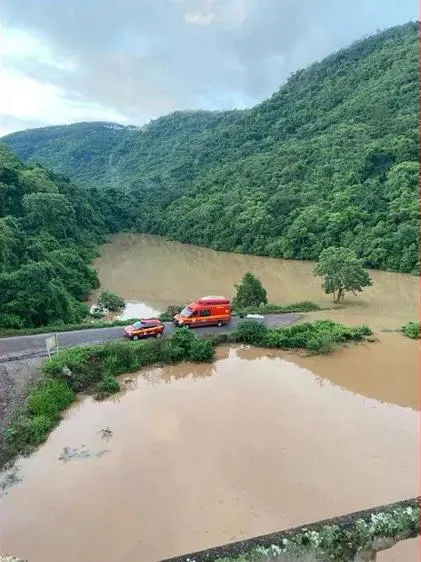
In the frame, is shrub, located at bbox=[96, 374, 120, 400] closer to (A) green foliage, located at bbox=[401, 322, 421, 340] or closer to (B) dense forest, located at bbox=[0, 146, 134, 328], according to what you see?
(B) dense forest, located at bbox=[0, 146, 134, 328]

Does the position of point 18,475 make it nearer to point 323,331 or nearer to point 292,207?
point 323,331

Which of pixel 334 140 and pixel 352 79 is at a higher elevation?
pixel 352 79

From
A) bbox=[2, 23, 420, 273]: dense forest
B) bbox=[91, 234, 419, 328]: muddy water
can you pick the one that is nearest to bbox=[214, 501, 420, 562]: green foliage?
bbox=[91, 234, 419, 328]: muddy water

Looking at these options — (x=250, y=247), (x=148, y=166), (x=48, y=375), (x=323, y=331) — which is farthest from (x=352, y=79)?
(x=48, y=375)

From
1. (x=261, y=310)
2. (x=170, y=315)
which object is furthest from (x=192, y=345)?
(x=261, y=310)

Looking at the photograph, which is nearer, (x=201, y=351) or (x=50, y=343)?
(x=50, y=343)

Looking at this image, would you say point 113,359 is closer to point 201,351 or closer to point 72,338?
point 72,338
